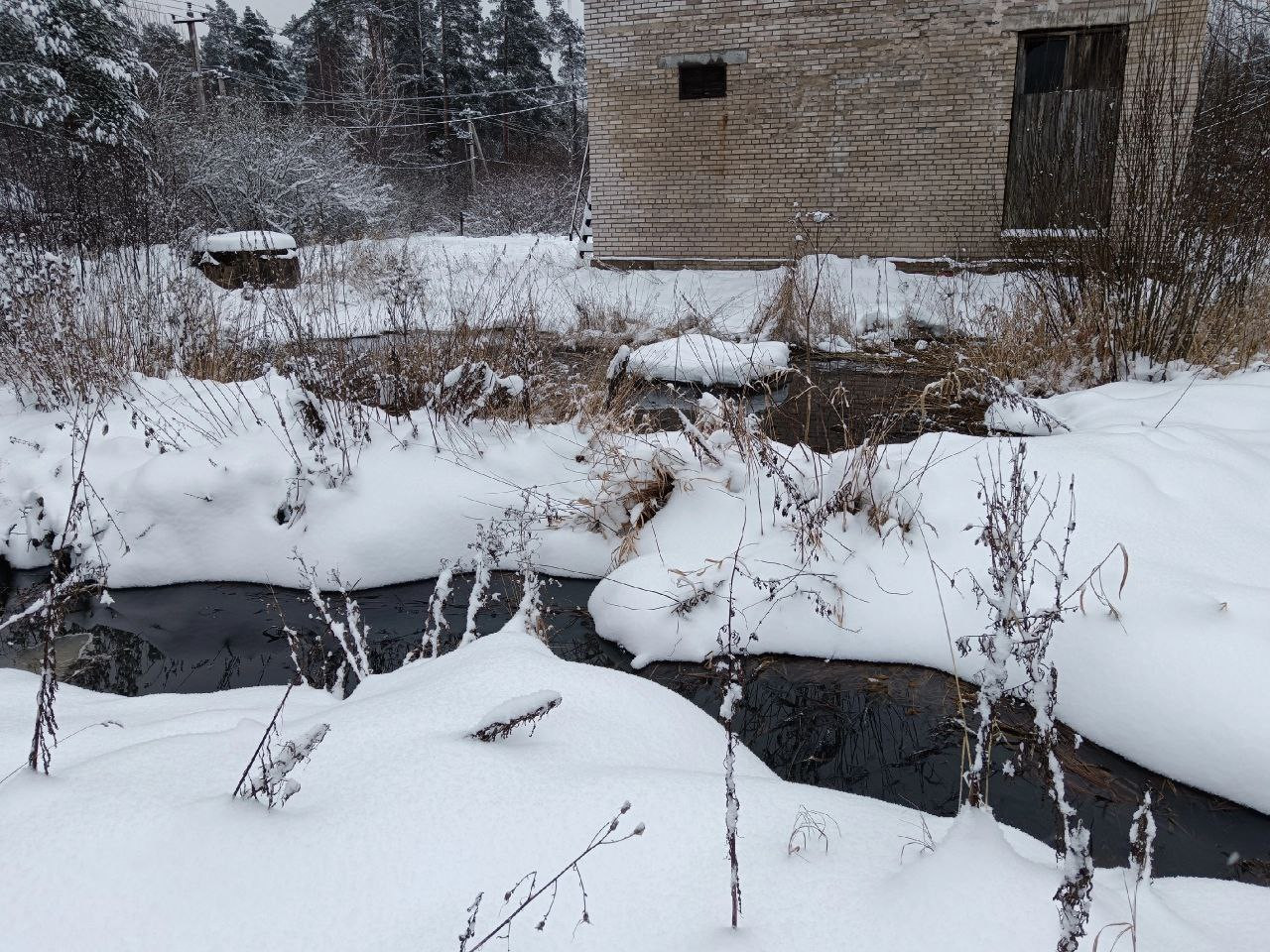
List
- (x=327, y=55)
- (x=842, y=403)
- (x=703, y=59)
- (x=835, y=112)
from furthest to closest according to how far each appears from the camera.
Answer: (x=327, y=55)
(x=703, y=59)
(x=835, y=112)
(x=842, y=403)

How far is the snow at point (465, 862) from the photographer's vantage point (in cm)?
118

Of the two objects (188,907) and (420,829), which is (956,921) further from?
(188,907)

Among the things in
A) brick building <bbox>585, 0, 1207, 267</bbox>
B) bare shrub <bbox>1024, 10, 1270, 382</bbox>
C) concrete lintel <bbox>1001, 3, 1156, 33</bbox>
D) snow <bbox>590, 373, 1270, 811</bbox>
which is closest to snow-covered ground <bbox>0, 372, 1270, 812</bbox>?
snow <bbox>590, 373, 1270, 811</bbox>

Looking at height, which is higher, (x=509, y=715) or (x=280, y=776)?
(x=280, y=776)

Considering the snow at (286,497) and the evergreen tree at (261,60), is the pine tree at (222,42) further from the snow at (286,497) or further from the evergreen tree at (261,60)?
the snow at (286,497)

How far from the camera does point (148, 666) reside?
334 cm

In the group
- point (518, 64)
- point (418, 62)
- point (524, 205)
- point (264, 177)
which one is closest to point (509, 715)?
point (264, 177)

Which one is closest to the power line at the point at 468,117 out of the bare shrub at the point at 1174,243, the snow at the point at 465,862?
the bare shrub at the point at 1174,243

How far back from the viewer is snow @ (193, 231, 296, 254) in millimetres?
10797

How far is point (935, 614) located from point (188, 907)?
8.78 ft

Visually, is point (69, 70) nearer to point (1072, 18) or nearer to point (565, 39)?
point (1072, 18)

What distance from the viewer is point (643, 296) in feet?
37.2

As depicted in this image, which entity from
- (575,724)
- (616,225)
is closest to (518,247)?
(616,225)

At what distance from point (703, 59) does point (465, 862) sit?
12011mm
